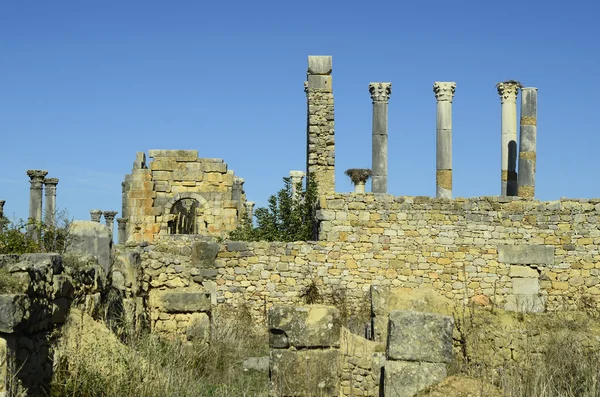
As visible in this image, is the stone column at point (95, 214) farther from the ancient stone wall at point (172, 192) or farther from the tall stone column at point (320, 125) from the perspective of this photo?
→ the tall stone column at point (320, 125)

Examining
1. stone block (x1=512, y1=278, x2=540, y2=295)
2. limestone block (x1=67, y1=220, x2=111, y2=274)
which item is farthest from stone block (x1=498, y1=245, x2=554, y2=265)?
limestone block (x1=67, y1=220, x2=111, y2=274)

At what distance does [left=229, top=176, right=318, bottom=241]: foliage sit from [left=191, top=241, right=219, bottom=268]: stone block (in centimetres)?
296

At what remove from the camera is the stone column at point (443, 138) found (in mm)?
22047

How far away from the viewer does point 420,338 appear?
7.72 metres

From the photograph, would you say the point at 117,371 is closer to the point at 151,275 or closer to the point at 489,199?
the point at 151,275

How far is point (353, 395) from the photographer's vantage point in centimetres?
939

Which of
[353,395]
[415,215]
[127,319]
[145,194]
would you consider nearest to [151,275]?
[127,319]

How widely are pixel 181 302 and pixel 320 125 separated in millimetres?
10181

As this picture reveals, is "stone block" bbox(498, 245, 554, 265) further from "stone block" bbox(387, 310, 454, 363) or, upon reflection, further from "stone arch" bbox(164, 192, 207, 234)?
"stone block" bbox(387, 310, 454, 363)

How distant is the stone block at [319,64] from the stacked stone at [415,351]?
14744 millimetres

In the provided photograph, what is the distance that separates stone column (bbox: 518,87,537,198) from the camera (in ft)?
71.6

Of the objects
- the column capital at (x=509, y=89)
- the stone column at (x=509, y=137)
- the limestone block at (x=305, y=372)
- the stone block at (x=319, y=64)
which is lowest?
the limestone block at (x=305, y=372)

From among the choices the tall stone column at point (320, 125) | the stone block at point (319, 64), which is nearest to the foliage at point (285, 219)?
the tall stone column at point (320, 125)

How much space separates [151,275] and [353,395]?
4.39 meters
